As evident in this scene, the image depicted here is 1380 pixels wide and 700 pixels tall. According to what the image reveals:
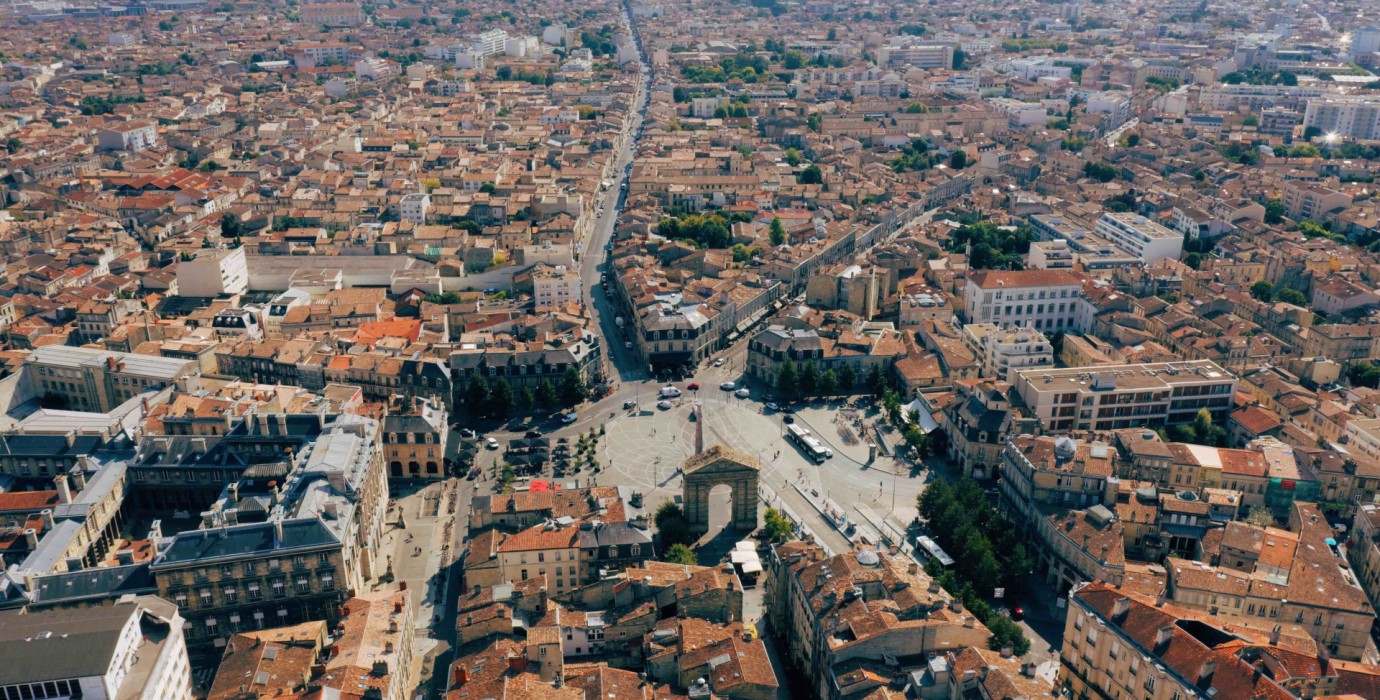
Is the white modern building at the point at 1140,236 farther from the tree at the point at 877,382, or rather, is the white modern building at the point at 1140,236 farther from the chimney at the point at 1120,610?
the chimney at the point at 1120,610

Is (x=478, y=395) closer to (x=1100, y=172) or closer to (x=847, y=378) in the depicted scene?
(x=847, y=378)

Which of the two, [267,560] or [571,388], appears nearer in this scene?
[267,560]

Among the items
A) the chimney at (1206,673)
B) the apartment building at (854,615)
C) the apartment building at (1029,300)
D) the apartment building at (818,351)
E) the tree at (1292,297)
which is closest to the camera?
the chimney at (1206,673)

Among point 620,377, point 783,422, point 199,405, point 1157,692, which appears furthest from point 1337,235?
point 199,405

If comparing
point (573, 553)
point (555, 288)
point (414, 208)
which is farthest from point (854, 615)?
point (414, 208)

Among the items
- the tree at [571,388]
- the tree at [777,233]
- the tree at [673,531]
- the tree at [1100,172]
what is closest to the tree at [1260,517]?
the tree at [673,531]

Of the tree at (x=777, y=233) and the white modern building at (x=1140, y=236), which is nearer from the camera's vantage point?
the white modern building at (x=1140, y=236)

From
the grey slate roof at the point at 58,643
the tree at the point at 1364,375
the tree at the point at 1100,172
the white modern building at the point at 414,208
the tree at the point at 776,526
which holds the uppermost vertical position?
the tree at the point at 1100,172
